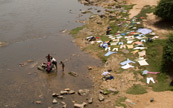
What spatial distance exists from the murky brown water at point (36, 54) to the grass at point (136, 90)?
2.84 m

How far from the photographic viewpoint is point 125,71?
49.2ft

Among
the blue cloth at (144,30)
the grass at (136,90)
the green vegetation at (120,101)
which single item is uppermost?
the blue cloth at (144,30)

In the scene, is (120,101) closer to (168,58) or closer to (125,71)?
(125,71)

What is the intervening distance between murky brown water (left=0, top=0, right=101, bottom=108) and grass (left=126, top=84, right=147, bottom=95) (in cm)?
284

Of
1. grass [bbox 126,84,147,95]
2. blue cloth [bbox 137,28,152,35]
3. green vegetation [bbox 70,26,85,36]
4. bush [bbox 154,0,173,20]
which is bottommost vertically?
grass [bbox 126,84,147,95]

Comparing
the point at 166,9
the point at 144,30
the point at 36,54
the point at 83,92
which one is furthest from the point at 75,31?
the point at 83,92

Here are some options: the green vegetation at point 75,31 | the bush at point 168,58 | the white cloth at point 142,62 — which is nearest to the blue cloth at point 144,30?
the white cloth at point 142,62

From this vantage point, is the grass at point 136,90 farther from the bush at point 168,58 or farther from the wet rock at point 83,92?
the wet rock at point 83,92

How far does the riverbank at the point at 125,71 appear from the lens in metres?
11.9

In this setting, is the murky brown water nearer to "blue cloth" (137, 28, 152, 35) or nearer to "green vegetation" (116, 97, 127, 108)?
"green vegetation" (116, 97, 127, 108)

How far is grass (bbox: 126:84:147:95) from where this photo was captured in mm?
12656

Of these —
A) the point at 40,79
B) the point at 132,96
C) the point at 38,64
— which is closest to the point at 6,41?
the point at 38,64

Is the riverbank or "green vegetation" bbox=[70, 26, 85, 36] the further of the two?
"green vegetation" bbox=[70, 26, 85, 36]

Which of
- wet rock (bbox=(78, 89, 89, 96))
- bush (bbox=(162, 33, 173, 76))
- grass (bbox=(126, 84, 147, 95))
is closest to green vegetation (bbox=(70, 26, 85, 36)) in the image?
wet rock (bbox=(78, 89, 89, 96))
